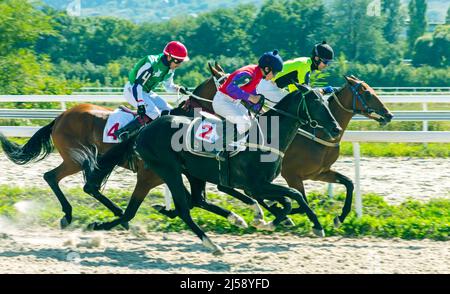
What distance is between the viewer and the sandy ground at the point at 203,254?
6316mm

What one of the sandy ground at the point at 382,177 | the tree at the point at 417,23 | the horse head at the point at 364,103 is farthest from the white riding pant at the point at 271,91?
the tree at the point at 417,23

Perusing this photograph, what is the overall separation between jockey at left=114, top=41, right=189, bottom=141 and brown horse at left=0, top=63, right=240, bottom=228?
0.24 meters

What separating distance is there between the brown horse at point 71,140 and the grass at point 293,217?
0.42 m

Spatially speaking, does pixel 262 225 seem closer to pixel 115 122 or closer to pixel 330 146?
pixel 330 146

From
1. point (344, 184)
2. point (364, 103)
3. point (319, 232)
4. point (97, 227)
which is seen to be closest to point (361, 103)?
point (364, 103)

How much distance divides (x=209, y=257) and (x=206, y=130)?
1.09 meters

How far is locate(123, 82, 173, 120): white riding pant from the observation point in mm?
7910

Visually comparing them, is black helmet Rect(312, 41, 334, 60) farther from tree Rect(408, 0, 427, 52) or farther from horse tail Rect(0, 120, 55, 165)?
tree Rect(408, 0, 427, 52)

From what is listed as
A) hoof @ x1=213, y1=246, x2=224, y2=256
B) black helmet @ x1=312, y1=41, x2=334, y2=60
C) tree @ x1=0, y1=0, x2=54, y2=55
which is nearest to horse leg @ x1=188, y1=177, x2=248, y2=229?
hoof @ x1=213, y1=246, x2=224, y2=256

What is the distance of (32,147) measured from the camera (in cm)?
868

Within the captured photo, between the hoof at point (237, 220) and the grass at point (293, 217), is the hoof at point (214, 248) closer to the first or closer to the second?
Result: the hoof at point (237, 220)

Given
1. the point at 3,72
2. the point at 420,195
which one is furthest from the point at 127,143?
the point at 3,72

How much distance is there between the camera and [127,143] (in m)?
7.51
